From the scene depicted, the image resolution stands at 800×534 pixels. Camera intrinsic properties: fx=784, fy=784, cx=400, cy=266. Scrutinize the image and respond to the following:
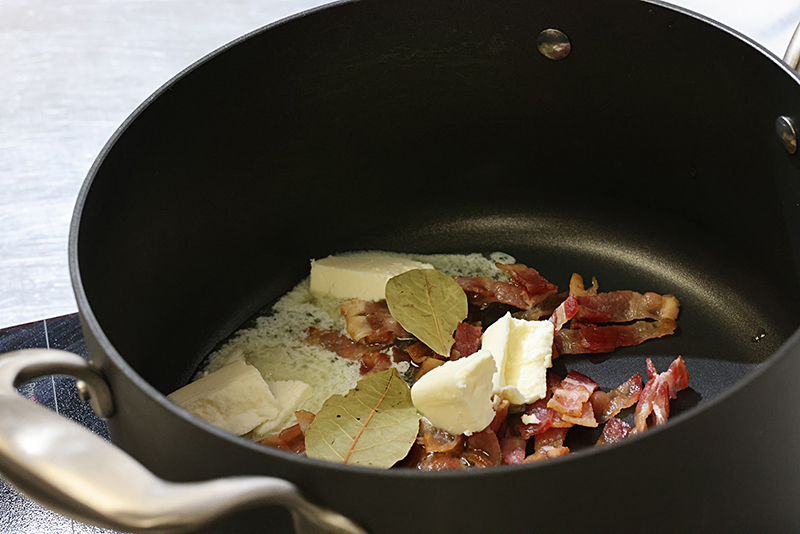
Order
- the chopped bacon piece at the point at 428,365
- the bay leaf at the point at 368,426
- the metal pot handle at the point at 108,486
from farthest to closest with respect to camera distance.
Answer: the chopped bacon piece at the point at 428,365 → the bay leaf at the point at 368,426 → the metal pot handle at the point at 108,486

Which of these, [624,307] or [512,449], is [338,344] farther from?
[624,307]

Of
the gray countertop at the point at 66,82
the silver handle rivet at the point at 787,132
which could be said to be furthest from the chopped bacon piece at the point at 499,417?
the gray countertop at the point at 66,82

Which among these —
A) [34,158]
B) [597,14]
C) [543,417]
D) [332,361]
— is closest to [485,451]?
[543,417]

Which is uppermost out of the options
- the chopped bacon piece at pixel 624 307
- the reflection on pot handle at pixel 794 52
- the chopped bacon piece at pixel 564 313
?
the reflection on pot handle at pixel 794 52

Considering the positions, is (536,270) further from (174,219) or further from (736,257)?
(174,219)

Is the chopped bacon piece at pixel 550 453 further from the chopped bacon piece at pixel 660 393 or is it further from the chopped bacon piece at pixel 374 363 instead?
the chopped bacon piece at pixel 374 363

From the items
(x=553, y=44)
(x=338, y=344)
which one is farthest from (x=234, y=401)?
(x=553, y=44)

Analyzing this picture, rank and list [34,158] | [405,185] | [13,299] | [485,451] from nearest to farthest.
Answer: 1. [485,451]
2. [405,185]
3. [13,299]
4. [34,158]
